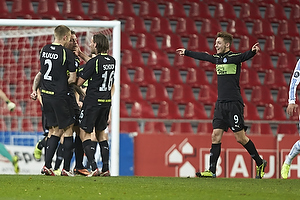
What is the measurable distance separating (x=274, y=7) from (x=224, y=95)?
20.1ft

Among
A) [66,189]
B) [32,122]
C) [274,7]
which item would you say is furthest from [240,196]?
[274,7]

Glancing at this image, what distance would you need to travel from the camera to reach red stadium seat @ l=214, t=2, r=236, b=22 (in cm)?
1077

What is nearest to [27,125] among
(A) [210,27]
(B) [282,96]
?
(A) [210,27]

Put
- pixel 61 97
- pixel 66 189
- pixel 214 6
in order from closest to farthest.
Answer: pixel 66 189, pixel 61 97, pixel 214 6

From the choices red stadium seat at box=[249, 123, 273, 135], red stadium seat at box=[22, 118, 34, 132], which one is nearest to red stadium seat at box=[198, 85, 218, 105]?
red stadium seat at box=[249, 123, 273, 135]

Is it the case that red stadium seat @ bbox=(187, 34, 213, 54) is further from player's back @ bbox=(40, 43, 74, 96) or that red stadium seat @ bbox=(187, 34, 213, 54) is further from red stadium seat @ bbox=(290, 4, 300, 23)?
player's back @ bbox=(40, 43, 74, 96)

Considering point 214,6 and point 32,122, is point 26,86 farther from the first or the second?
point 214,6

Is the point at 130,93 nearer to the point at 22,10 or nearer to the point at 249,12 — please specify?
the point at 22,10

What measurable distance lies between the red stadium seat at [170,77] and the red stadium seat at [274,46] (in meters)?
1.90

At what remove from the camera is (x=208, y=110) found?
32.8 feet

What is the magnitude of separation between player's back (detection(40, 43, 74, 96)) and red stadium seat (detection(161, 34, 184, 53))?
5.24 metres

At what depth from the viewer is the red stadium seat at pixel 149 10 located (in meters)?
10.5

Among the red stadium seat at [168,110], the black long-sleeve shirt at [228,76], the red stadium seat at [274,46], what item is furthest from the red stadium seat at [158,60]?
the black long-sleeve shirt at [228,76]

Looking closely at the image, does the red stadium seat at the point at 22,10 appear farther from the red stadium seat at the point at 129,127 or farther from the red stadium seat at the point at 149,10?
the red stadium seat at the point at 129,127
